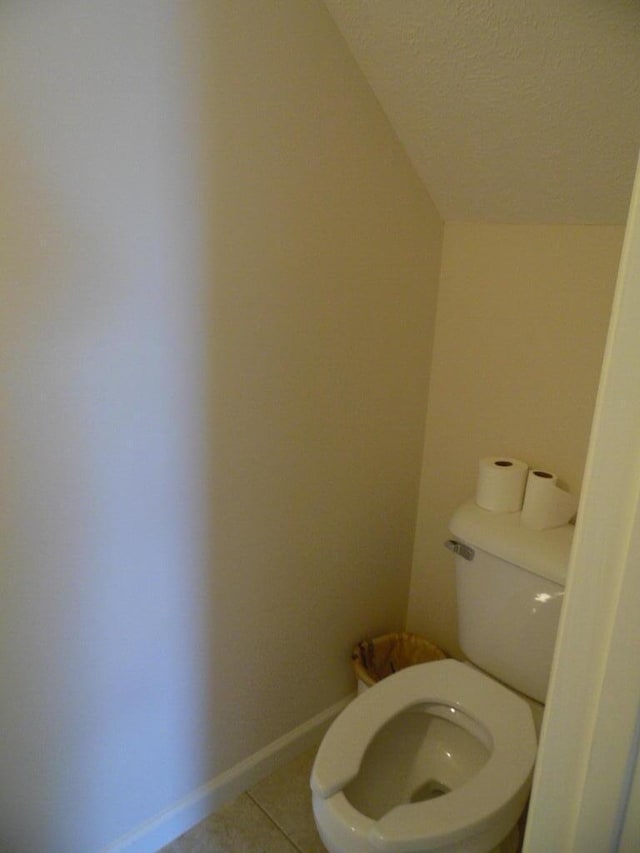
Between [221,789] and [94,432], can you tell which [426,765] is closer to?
[221,789]

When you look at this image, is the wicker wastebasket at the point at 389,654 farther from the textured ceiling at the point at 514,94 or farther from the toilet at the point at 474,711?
the textured ceiling at the point at 514,94

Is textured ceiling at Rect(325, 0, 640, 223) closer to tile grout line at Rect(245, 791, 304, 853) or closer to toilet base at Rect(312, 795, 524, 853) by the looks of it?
toilet base at Rect(312, 795, 524, 853)

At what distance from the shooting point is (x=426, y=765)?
1.43 meters

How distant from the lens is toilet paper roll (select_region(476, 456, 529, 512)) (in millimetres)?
1448

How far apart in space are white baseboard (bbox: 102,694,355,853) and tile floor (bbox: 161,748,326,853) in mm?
22

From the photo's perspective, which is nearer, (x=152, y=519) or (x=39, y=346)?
(x=39, y=346)

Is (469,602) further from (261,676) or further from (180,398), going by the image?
(180,398)

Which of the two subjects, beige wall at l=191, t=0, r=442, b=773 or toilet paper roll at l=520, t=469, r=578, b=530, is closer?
beige wall at l=191, t=0, r=442, b=773

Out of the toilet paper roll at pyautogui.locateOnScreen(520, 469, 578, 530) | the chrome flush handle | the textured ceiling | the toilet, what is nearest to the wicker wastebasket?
the toilet

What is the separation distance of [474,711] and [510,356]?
2.76 ft

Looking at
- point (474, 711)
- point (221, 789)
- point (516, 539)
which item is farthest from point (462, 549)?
point (221, 789)

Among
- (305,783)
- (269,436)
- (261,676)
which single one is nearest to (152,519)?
(269,436)

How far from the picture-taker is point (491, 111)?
1.23 meters

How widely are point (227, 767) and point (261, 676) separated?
0.83 feet
